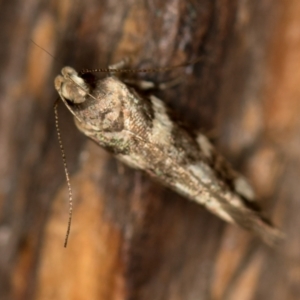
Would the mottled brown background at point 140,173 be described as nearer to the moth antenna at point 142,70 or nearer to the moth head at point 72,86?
the moth antenna at point 142,70

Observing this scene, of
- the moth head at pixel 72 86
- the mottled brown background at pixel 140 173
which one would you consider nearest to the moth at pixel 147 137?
the moth head at pixel 72 86

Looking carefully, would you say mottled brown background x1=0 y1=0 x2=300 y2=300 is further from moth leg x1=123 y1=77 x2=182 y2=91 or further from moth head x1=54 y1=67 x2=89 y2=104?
moth head x1=54 y1=67 x2=89 y2=104

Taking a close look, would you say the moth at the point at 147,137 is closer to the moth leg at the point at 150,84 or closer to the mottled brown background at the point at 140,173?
the moth leg at the point at 150,84

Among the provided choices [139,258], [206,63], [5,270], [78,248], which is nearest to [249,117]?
[206,63]

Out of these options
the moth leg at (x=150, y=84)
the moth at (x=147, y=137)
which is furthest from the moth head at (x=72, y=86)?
the moth leg at (x=150, y=84)

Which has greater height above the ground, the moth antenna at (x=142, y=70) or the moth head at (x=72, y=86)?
the moth antenna at (x=142, y=70)

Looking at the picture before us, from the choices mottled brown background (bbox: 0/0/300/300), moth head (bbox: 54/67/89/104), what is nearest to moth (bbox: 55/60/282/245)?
moth head (bbox: 54/67/89/104)

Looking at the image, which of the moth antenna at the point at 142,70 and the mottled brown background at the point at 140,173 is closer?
the moth antenna at the point at 142,70

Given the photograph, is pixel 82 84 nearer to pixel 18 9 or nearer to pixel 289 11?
pixel 18 9
